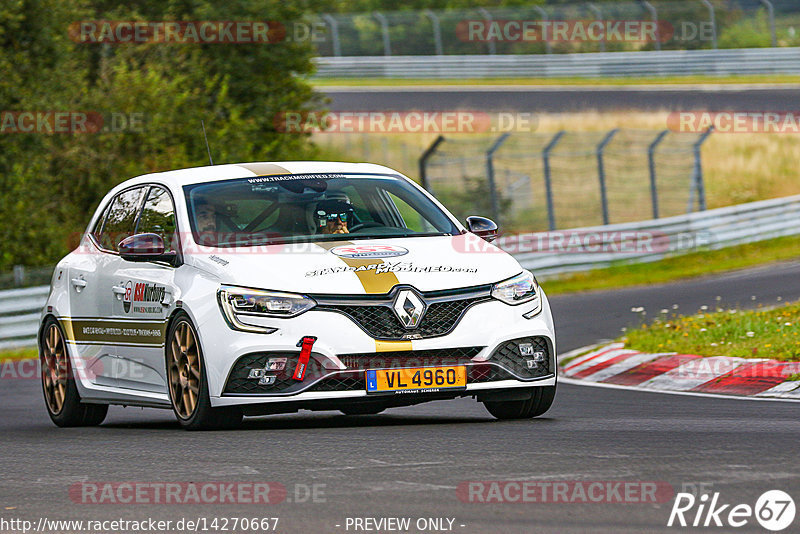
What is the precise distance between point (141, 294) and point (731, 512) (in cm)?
482

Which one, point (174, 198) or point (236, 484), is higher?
point (174, 198)

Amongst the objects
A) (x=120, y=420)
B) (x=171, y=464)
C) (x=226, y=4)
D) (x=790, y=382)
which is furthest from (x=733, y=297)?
(x=226, y=4)

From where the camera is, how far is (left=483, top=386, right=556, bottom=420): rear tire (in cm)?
874

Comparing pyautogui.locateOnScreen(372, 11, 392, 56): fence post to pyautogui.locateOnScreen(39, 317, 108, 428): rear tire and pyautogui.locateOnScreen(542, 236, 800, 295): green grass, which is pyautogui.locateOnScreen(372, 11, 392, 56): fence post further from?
pyautogui.locateOnScreen(39, 317, 108, 428): rear tire

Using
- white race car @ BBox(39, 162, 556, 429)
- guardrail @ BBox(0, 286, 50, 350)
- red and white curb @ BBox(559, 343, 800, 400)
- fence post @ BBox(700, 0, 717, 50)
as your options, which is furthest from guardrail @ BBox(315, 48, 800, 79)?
white race car @ BBox(39, 162, 556, 429)

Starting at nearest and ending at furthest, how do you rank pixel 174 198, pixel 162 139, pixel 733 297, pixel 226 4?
1. pixel 174 198
2. pixel 733 297
3. pixel 162 139
4. pixel 226 4

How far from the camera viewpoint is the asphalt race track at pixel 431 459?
220 inches

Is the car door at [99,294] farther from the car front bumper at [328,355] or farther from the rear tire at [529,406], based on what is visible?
the rear tire at [529,406]

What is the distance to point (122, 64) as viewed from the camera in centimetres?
2802

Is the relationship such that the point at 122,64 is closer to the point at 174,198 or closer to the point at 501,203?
the point at 501,203

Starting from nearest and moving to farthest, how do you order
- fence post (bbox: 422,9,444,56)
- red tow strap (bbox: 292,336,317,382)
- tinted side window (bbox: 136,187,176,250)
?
red tow strap (bbox: 292,336,317,382) → tinted side window (bbox: 136,187,176,250) → fence post (bbox: 422,9,444,56)

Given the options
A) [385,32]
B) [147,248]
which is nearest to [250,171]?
[147,248]

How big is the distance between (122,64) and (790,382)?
65.0 ft

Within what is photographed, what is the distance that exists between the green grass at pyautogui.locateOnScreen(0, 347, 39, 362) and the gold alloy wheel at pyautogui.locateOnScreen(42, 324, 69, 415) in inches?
344
